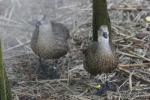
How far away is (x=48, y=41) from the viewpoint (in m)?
5.02

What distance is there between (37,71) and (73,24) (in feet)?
4.26

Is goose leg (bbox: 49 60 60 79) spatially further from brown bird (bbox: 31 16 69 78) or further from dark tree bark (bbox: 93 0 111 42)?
dark tree bark (bbox: 93 0 111 42)

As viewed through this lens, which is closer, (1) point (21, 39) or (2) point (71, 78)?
(2) point (71, 78)

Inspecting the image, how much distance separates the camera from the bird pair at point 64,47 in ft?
15.1

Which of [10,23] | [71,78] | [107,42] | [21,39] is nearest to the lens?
[107,42]

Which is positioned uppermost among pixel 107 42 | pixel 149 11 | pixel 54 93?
pixel 149 11

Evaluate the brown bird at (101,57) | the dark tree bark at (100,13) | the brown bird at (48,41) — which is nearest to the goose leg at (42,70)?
the brown bird at (48,41)

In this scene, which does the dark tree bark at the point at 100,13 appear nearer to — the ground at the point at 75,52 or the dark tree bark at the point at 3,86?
the ground at the point at 75,52

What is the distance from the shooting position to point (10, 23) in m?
6.34

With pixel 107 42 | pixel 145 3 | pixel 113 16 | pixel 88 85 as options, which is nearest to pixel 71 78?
pixel 88 85

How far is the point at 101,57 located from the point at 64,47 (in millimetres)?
559

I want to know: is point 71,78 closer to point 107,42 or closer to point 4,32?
point 107,42

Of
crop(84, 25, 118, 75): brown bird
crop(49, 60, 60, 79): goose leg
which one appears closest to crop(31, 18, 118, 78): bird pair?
crop(84, 25, 118, 75): brown bird

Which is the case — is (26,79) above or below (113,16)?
below
